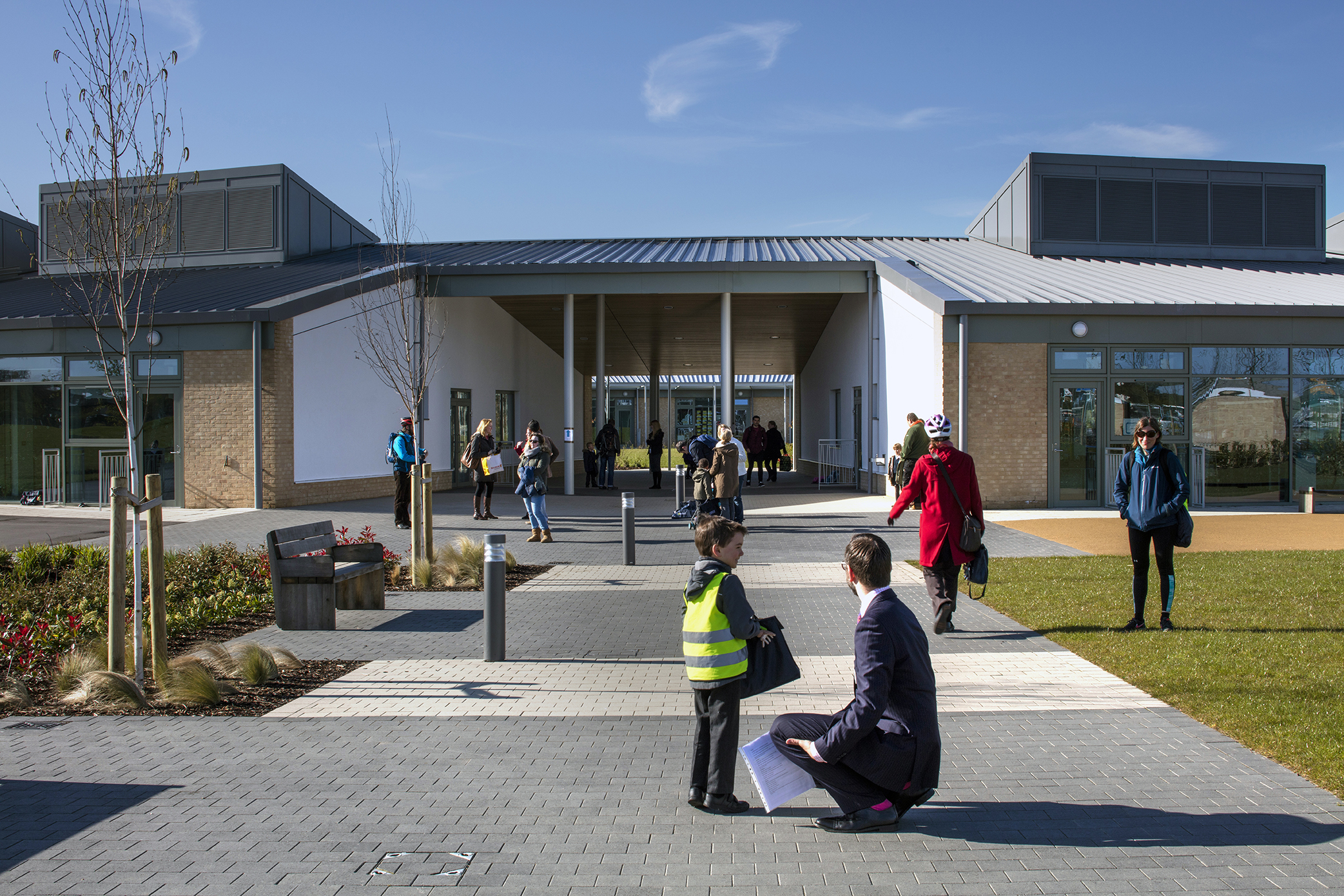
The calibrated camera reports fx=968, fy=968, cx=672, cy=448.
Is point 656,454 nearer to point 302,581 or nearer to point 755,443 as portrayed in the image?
point 755,443

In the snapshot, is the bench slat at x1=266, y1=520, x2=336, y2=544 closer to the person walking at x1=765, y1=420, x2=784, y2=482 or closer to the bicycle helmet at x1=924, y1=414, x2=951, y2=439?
the bicycle helmet at x1=924, y1=414, x2=951, y2=439

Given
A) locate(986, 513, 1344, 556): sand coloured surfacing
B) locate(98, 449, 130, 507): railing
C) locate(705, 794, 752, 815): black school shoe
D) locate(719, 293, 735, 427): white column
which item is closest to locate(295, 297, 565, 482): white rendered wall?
locate(98, 449, 130, 507): railing

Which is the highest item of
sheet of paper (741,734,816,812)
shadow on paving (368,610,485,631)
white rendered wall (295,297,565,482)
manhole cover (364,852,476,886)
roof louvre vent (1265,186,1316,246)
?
roof louvre vent (1265,186,1316,246)

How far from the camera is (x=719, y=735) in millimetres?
4160

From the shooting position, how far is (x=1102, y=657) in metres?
6.93

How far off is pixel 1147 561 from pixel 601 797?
534cm

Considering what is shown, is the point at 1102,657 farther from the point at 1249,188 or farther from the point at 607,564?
the point at 1249,188

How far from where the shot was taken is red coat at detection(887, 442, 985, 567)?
764 cm

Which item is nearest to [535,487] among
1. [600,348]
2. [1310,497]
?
[600,348]

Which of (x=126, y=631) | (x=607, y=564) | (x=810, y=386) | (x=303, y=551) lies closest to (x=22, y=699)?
(x=126, y=631)

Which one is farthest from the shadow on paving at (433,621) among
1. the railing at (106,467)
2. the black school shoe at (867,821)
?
the railing at (106,467)

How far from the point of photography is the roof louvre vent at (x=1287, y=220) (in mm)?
26484

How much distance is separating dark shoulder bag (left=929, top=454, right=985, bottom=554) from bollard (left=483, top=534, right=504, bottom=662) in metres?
3.47

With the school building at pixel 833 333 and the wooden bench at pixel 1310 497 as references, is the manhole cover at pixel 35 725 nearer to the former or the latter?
the school building at pixel 833 333
